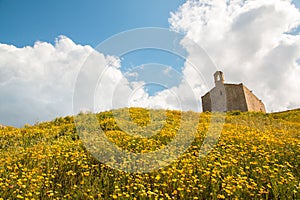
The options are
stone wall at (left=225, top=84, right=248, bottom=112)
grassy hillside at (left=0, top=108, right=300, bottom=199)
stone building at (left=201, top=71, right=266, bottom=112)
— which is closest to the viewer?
grassy hillside at (left=0, top=108, right=300, bottom=199)

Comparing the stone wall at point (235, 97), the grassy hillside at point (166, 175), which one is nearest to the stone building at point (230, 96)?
the stone wall at point (235, 97)

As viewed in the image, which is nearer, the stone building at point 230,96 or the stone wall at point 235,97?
the stone building at point 230,96

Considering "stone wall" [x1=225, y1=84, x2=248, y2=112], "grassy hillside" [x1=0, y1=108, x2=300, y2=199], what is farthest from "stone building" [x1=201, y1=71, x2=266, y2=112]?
"grassy hillside" [x1=0, y1=108, x2=300, y2=199]

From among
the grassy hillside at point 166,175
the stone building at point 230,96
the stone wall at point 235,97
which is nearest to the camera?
the grassy hillside at point 166,175

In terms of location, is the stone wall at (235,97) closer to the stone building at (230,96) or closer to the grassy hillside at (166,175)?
the stone building at (230,96)

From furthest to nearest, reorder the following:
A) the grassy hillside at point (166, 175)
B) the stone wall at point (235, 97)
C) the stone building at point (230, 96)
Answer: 1. the stone wall at point (235, 97)
2. the stone building at point (230, 96)
3. the grassy hillside at point (166, 175)

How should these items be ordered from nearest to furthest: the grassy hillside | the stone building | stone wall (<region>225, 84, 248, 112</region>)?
the grassy hillside → the stone building → stone wall (<region>225, 84, 248, 112</region>)

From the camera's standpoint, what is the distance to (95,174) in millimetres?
5750

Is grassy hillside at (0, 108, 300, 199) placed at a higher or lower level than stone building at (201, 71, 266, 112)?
lower

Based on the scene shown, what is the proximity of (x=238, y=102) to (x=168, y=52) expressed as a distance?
27690 millimetres

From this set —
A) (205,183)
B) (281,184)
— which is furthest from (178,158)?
(281,184)

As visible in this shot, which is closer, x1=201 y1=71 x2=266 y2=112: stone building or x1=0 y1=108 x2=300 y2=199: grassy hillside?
x1=0 y1=108 x2=300 y2=199: grassy hillside

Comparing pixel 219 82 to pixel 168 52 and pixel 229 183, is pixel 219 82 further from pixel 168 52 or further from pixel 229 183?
pixel 229 183

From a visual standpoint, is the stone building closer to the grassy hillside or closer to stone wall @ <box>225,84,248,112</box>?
stone wall @ <box>225,84,248,112</box>
